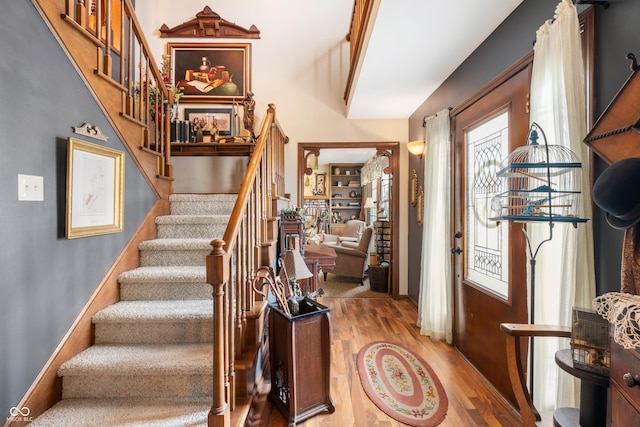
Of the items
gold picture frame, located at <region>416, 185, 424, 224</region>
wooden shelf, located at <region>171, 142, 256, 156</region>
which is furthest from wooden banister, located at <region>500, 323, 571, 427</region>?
wooden shelf, located at <region>171, 142, 256, 156</region>

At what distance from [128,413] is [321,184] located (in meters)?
7.82

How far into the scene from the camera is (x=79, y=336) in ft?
5.81

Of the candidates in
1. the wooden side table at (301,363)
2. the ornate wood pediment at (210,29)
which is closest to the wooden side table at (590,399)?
the wooden side table at (301,363)

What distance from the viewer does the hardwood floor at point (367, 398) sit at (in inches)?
70.6

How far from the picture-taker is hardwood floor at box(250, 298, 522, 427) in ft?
5.88

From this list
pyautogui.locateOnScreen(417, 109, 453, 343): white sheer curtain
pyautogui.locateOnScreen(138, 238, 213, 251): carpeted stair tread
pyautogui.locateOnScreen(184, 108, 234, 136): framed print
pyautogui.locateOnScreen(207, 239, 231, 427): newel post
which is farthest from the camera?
A: pyautogui.locateOnScreen(184, 108, 234, 136): framed print

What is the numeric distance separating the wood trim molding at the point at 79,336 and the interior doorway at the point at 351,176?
219cm

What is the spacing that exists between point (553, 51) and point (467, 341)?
2220mm

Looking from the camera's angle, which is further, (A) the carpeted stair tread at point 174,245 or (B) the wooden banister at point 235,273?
(A) the carpeted stair tread at point 174,245

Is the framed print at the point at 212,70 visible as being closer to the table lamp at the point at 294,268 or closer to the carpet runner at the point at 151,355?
the carpet runner at the point at 151,355

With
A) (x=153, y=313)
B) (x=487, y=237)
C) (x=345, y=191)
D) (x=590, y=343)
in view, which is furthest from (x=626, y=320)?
(x=345, y=191)

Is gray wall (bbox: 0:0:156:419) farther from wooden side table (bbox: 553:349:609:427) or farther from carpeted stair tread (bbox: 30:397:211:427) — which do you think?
wooden side table (bbox: 553:349:609:427)

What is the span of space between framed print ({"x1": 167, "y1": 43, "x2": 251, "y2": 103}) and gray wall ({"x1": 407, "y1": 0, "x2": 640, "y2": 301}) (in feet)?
9.01

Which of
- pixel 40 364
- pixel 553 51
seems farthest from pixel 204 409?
pixel 553 51
